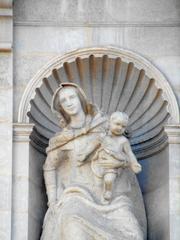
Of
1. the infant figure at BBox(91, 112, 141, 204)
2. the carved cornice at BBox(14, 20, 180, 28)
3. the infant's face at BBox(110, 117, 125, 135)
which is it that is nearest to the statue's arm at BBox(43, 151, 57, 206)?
the infant figure at BBox(91, 112, 141, 204)

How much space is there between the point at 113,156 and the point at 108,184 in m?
0.29

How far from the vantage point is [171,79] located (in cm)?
2272

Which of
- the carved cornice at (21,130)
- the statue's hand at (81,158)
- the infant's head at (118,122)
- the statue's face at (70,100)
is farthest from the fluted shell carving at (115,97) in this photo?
the infant's head at (118,122)

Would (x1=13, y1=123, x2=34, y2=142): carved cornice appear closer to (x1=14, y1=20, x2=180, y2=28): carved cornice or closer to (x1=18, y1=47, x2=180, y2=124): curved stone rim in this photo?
(x1=18, y1=47, x2=180, y2=124): curved stone rim

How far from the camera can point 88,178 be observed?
72.9ft

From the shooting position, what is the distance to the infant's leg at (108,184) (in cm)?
2198

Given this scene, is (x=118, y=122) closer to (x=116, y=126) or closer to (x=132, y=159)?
(x=116, y=126)

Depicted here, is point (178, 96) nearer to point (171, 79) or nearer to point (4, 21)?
point (171, 79)

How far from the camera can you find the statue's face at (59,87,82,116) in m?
22.3

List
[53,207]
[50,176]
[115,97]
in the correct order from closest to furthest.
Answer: [53,207] < [50,176] < [115,97]

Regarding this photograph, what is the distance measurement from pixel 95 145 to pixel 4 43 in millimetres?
1456

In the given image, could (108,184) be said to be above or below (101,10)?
below

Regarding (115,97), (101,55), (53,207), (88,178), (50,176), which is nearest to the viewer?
(53,207)

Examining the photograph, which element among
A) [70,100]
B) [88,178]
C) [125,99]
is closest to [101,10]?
[125,99]
